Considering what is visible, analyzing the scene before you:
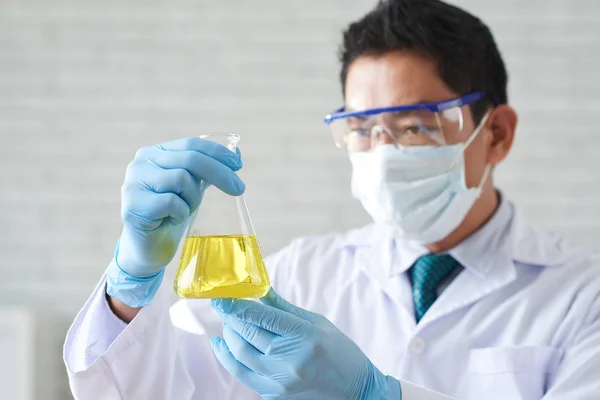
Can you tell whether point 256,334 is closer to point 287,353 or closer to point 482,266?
point 287,353

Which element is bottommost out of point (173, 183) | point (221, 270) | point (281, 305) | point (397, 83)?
point (281, 305)

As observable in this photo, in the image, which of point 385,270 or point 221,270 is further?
point 385,270

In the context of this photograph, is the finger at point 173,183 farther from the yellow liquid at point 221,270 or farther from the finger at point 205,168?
the yellow liquid at point 221,270

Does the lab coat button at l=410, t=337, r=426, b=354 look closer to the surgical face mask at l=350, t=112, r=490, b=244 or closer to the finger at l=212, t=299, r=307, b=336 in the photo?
the surgical face mask at l=350, t=112, r=490, b=244

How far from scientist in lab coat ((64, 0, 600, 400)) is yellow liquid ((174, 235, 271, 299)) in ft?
1.00

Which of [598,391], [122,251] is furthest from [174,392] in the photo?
[598,391]

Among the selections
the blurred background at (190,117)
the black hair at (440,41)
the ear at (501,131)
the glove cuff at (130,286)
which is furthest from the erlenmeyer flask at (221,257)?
the blurred background at (190,117)

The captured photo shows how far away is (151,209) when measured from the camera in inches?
53.6

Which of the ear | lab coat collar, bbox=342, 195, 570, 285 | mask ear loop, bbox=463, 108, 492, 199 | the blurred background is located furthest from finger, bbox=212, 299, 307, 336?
the blurred background

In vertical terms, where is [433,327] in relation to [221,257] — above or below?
below

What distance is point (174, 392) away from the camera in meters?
1.75

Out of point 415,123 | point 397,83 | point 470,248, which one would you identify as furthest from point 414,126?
point 470,248

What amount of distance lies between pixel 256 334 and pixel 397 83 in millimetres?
813

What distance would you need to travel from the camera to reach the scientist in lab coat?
1649 millimetres
